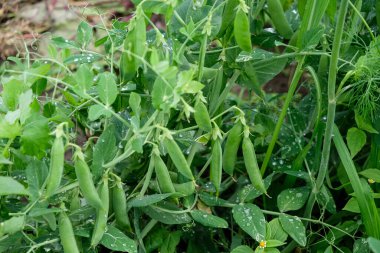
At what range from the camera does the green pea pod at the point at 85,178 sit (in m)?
0.84

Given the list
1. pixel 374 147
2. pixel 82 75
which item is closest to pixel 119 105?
pixel 82 75

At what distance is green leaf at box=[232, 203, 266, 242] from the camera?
0.99 metres

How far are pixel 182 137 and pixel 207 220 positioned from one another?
156 millimetres

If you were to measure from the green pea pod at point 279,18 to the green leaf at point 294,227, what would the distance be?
14.2 inches

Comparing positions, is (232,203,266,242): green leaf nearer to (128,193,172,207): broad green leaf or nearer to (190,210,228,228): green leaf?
(190,210,228,228): green leaf

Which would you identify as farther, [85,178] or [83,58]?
[83,58]

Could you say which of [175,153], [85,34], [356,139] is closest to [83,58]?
[85,34]

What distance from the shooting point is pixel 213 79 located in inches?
43.6

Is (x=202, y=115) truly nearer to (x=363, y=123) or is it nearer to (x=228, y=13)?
(x=228, y=13)

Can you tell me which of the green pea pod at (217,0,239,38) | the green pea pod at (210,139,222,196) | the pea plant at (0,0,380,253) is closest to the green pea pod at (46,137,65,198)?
the pea plant at (0,0,380,253)

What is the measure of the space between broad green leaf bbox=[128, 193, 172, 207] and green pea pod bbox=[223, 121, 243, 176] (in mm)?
137

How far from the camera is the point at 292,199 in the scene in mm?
1117

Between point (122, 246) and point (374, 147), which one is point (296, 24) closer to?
point (374, 147)

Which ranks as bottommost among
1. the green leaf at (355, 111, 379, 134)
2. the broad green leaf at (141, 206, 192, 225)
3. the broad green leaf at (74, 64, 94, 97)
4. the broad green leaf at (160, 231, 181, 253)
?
the broad green leaf at (160, 231, 181, 253)
